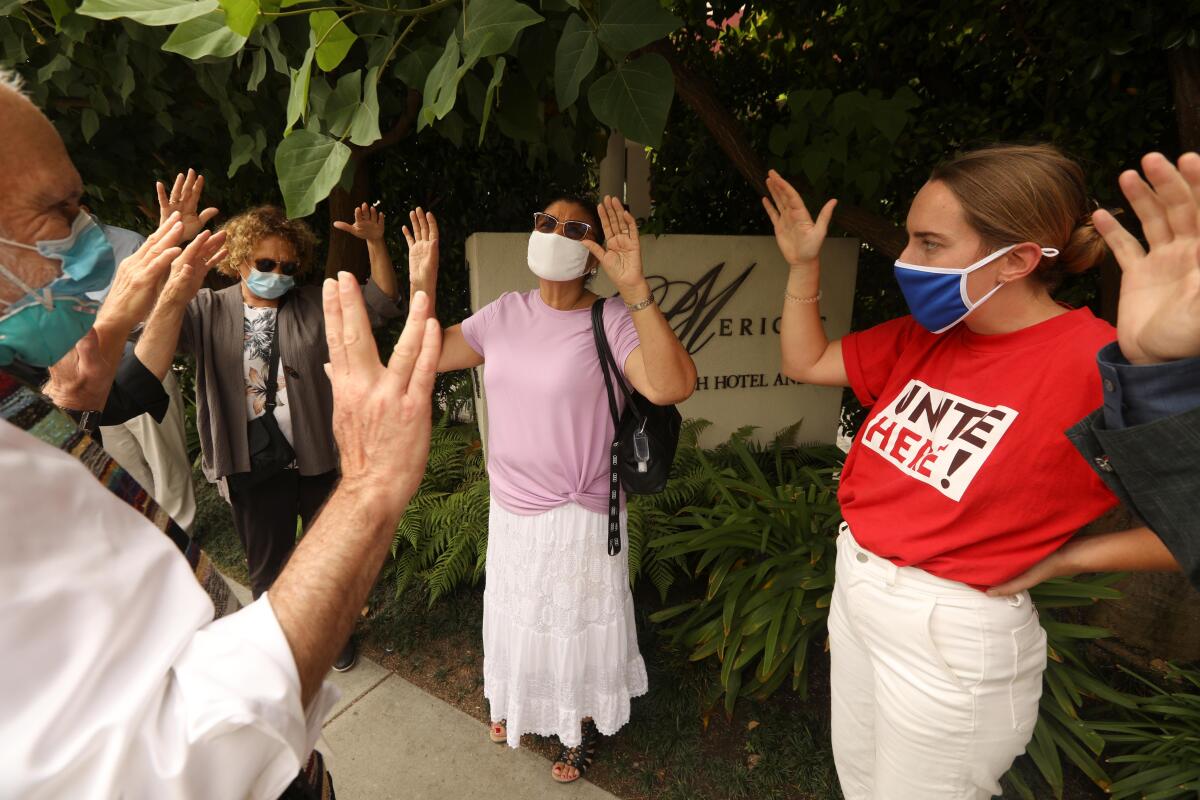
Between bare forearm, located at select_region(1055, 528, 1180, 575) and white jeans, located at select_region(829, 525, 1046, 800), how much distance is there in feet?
0.41

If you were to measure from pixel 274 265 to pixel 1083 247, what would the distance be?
103 inches

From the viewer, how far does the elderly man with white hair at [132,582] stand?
590 mm

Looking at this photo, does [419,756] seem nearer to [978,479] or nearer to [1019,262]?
[978,479]

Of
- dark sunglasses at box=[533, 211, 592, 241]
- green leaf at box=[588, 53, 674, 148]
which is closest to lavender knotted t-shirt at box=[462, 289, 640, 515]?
dark sunglasses at box=[533, 211, 592, 241]

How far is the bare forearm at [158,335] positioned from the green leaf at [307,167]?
45.8 inches

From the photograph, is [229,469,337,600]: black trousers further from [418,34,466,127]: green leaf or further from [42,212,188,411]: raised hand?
[418,34,466,127]: green leaf

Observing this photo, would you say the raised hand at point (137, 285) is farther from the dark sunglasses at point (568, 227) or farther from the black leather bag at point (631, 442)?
the black leather bag at point (631, 442)

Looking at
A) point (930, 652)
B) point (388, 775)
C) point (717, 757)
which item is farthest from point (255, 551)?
point (930, 652)

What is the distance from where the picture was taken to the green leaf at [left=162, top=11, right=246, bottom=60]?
111cm

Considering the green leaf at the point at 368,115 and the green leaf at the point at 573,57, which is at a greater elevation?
the green leaf at the point at 573,57

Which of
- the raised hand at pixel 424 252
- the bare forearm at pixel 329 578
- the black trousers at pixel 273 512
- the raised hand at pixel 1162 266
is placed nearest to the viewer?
the bare forearm at pixel 329 578

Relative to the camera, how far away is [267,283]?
2.40 m

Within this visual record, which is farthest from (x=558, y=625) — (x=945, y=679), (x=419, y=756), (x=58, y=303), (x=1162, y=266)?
(x=1162, y=266)

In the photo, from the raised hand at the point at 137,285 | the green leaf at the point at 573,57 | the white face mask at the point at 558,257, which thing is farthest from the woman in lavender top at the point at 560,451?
the raised hand at the point at 137,285
